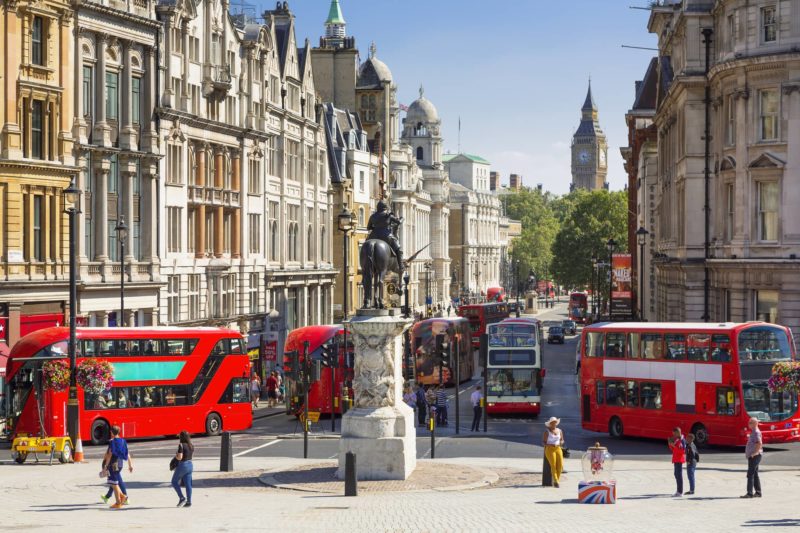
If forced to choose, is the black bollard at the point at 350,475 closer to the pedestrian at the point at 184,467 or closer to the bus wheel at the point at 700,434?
the pedestrian at the point at 184,467

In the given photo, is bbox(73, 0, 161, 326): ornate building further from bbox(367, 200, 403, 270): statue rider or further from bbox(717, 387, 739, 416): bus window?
bbox(717, 387, 739, 416): bus window

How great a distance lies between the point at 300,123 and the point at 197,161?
678 inches

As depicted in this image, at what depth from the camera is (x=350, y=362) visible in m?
56.9

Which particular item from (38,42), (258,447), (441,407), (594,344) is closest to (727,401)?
(594,344)

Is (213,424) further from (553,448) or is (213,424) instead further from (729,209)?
(729,209)

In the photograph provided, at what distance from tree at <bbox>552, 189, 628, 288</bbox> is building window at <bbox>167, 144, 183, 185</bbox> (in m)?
97.1

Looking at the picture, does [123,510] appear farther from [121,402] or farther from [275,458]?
[121,402]

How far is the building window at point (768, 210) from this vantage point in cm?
5619

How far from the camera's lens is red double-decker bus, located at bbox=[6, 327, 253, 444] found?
43.6 meters

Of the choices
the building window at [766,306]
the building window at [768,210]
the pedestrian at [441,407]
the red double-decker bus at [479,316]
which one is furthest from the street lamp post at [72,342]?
the red double-decker bus at [479,316]

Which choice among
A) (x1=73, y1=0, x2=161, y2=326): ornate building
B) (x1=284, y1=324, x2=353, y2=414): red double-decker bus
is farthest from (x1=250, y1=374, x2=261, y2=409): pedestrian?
(x1=73, y1=0, x2=161, y2=326): ornate building

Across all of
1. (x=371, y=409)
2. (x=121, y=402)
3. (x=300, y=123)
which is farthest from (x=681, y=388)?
(x=300, y=123)

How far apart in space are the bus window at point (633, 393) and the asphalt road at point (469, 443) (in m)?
1.34

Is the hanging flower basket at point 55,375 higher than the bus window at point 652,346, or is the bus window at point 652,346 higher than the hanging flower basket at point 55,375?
the bus window at point 652,346
